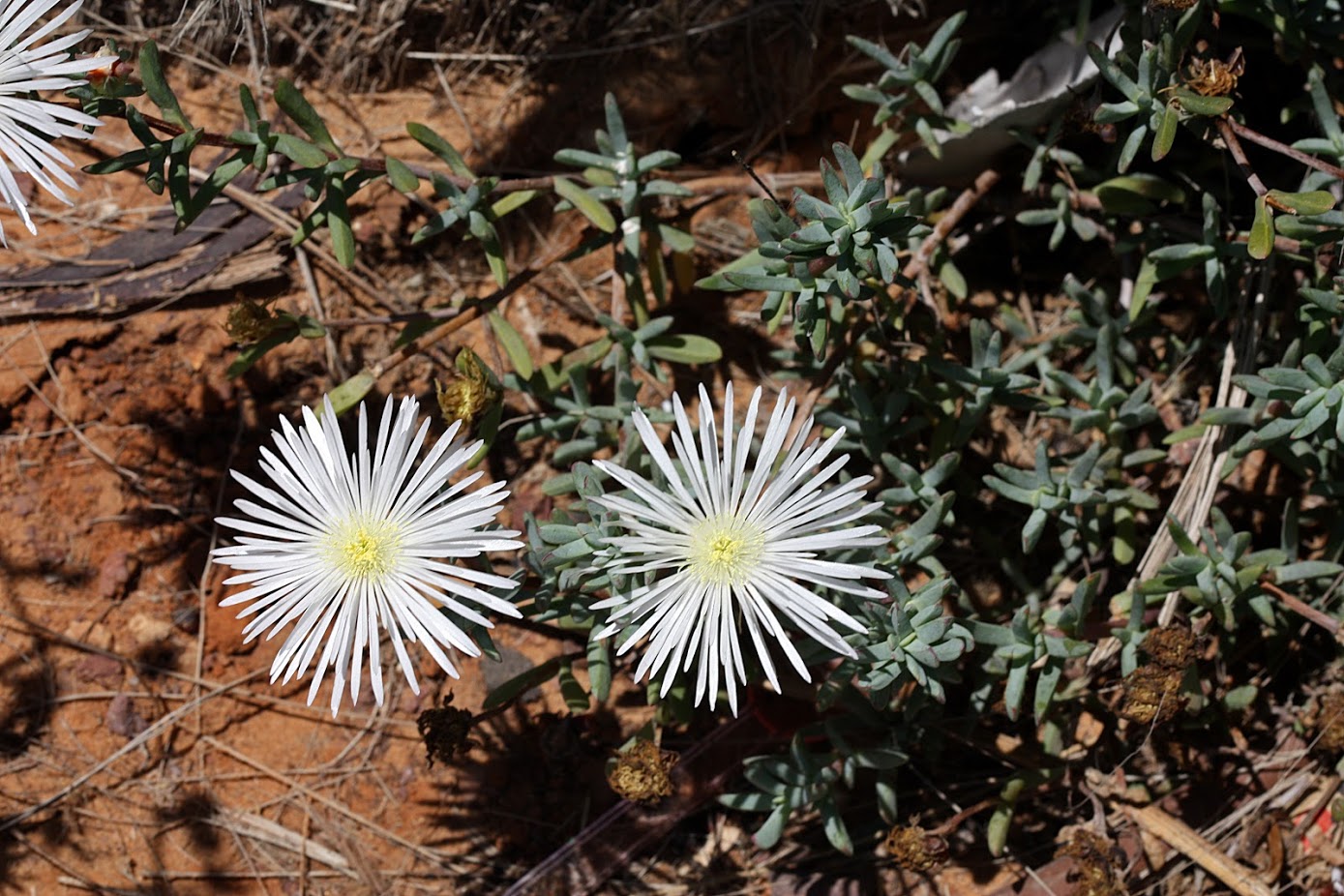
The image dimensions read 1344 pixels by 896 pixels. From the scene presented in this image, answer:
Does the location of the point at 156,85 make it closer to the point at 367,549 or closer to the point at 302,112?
the point at 302,112

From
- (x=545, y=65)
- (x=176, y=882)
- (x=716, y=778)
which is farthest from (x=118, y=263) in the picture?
(x=716, y=778)

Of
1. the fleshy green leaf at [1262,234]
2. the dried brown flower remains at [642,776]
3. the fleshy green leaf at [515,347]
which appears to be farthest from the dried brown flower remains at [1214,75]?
the dried brown flower remains at [642,776]

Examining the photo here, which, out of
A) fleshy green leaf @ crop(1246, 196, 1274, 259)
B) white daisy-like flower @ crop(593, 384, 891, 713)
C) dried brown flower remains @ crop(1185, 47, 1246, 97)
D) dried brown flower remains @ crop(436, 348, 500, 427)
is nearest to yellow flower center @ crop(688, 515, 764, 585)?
white daisy-like flower @ crop(593, 384, 891, 713)

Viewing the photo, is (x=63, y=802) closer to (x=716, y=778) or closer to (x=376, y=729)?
(x=376, y=729)

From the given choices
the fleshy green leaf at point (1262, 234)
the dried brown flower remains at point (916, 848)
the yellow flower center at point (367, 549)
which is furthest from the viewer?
the dried brown flower remains at point (916, 848)

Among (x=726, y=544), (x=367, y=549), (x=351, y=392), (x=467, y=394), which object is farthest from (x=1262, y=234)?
(x=351, y=392)

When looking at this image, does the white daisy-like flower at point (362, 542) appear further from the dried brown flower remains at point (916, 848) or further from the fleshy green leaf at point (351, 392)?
the dried brown flower remains at point (916, 848)

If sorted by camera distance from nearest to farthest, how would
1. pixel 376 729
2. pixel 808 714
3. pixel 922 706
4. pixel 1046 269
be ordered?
1. pixel 922 706
2. pixel 808 714
3. pixel 376 729
4. pixel 1046 269
